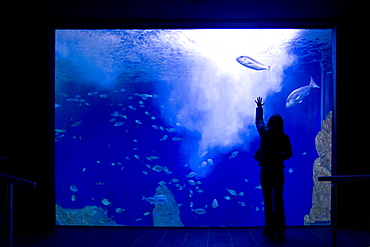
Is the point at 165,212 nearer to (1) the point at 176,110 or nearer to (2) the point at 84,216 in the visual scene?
(2) the point at 84,216

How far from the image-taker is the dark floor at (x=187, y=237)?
3880mm

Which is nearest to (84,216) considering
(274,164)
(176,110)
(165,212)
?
(165,212)

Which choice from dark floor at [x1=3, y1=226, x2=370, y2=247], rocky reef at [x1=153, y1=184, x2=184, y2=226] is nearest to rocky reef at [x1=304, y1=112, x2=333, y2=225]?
dark floor at [x1=3, y1=226, x2=370, y2=247]

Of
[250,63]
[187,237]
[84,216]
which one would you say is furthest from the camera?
[84,216]

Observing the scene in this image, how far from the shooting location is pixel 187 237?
4.29m

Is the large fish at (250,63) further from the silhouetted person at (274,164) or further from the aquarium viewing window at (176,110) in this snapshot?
the silhouetted person at (274,164)

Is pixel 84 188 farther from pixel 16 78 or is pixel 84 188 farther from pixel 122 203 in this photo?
pixel 16 78

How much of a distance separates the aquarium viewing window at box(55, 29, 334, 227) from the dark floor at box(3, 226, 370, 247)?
4595 mm

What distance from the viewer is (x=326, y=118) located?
294 inches

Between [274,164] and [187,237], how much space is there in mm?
1531

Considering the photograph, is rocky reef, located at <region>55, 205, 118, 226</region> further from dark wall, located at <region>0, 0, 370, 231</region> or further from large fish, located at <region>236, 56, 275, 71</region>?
large fish, located at <region>236, 56, 275, 71</region>

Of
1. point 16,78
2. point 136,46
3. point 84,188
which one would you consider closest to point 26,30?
point 16,78

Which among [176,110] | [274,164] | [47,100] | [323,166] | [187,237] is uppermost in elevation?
[176,110]

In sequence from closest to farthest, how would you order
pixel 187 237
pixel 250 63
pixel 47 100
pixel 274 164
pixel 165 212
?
1. pixel 274 164
2. pixel 187 237
3. pixel 47 100
4. pixel 250 63
5. pixel 165 212
